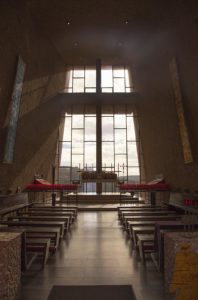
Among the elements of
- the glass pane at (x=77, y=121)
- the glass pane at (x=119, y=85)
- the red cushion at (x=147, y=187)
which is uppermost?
the glass pane at (x=119, y=85)

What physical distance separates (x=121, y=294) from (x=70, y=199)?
962cm

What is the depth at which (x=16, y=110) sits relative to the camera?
8.06 meters

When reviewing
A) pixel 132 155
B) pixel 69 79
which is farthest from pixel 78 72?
pixel 132 155

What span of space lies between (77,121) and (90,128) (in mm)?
849

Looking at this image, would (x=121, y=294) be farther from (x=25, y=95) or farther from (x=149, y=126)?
(x=149, y=126)

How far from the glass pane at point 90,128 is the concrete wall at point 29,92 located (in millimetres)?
1772

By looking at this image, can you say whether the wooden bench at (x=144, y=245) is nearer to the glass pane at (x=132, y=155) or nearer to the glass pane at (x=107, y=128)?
the glass pane at (x=132, y=155)

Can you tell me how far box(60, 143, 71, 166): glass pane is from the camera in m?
14.6

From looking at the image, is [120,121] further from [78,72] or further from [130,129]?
[78,72]

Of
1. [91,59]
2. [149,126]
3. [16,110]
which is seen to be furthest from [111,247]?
[91,59]

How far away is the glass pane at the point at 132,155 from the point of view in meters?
14.7

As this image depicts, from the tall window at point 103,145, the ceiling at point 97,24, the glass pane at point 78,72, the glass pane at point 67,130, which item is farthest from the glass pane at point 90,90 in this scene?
the ceiling at point 97,24

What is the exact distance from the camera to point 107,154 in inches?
572

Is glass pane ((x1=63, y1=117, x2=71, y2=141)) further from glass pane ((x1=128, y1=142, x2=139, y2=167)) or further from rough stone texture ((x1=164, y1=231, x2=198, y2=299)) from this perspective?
rough stone texture ((x1=164, y1=231, x2=198, y2=299))
